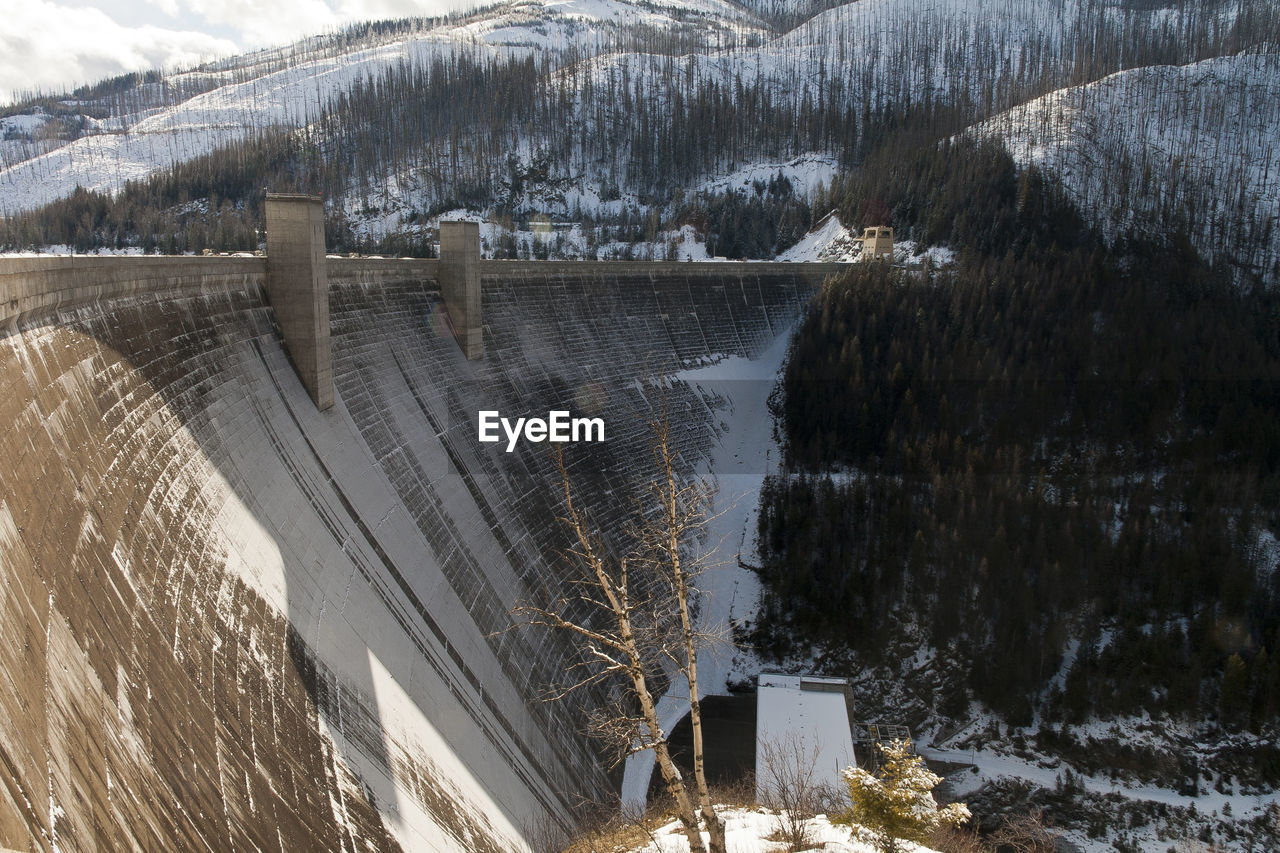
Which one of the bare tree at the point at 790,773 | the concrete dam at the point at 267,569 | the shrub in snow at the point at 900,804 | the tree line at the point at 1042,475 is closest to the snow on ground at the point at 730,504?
the tree line at the point at 1042,475

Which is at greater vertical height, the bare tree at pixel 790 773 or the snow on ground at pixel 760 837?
the snow on ground at pixel 760 837

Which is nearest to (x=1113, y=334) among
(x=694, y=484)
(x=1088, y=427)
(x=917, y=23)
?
(x=1088, y=427)

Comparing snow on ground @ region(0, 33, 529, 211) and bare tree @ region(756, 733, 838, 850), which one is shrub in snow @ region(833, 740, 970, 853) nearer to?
bare tree @ region(756, 733, 838, 850)

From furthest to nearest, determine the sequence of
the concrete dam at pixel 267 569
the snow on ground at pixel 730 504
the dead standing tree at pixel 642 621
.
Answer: the snow on ground at pixel 730 504 → the dead standing tree at pixel 642 621 → the concrete dam at pixel 267 569

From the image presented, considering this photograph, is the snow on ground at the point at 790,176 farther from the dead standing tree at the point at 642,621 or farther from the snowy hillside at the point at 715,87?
the dead standing tree at the point at 642,621

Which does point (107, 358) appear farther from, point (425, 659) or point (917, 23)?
point (917, 23)

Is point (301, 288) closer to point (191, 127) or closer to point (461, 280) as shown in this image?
point (461, 280)

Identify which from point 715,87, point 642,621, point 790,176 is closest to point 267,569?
point 642,621
